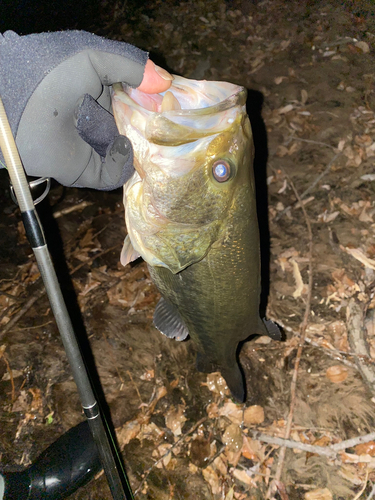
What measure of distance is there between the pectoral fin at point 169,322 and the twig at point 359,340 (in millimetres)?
1826

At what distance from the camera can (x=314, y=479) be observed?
296 centimetres

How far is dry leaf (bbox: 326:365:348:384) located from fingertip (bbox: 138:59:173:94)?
2.96 metres

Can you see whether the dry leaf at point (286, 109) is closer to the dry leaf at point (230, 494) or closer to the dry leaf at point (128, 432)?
the dry leaf at point (128, 432)

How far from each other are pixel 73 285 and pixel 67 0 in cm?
884

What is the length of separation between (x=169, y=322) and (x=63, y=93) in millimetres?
1750

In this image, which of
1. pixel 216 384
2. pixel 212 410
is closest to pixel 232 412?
pixel 212 410

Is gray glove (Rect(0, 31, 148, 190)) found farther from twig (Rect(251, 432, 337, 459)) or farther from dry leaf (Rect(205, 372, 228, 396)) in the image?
twig (Rect(251, 432, 337, 459))

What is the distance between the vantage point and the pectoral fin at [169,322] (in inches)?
105

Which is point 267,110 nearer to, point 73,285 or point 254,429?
point 73,285

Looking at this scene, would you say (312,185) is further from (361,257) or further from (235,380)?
(235,380)

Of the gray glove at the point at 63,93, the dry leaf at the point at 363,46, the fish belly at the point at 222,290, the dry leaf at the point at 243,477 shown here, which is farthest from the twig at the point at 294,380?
the dry leaf at the point at 363,46

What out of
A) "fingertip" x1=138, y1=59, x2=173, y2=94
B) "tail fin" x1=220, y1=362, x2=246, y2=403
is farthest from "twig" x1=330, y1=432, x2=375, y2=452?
"fingertip" x1=138, y1=59, x2=173, y2=94

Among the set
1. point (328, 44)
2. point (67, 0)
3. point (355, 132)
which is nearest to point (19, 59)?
point (355, 132)

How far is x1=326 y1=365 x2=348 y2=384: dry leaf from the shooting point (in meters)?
3.27
